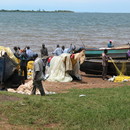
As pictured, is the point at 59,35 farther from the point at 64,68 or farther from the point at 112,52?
the point at 64,68

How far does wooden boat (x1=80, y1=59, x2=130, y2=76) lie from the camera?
18.8m

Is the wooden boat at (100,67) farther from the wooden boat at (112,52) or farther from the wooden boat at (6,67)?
the wooden boat at (6,67)

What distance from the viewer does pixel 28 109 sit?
866 cm

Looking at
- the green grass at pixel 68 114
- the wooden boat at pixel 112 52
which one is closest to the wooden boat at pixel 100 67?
the wooden boat at pixel 112 52

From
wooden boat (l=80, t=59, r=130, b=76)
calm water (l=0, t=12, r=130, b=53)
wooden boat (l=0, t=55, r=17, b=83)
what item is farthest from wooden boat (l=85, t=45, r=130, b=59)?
calm water (l=0, t=12, r=130, b=53)

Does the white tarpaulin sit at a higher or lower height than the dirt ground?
higher

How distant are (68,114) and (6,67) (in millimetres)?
7424

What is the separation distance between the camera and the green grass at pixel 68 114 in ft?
25.9

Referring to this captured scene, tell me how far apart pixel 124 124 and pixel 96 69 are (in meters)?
11.9

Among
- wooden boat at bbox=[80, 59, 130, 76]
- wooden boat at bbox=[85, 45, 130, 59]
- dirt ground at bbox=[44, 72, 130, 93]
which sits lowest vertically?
dirt ground at bbox=[44, 72, 130, 93]

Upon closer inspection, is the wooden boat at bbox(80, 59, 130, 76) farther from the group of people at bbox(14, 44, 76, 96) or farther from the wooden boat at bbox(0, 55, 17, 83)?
the wooden boat at bbox(0, 55, 17, 83)

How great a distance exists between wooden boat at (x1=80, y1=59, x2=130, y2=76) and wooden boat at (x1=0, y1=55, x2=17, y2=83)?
5.53 meters

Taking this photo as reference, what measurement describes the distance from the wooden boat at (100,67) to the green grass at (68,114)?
907cm

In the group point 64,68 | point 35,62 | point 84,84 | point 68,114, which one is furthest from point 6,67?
point 68,114
